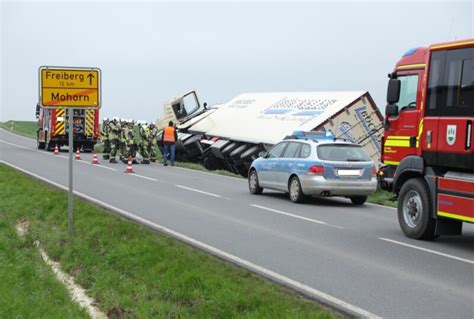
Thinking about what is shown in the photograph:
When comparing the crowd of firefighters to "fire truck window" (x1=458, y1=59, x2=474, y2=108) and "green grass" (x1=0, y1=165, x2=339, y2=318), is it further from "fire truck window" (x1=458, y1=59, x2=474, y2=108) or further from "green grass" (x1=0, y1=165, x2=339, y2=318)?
"fire truck window" (x1=458, y1=59, x2=474, y2=108)

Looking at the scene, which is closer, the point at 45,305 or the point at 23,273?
the point at 45,305

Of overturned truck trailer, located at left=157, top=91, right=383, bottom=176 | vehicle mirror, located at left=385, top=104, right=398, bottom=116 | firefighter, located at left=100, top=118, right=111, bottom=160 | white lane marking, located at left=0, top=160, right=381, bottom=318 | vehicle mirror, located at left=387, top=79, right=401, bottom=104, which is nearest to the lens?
white lane marking, located at left=0, top=160, right=381, bottom=318

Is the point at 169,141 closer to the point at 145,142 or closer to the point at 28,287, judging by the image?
the point at 145,142

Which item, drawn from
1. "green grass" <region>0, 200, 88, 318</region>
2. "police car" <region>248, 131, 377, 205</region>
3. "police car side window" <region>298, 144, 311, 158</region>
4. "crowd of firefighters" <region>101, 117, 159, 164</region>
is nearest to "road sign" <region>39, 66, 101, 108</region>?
"green grass" <region>0, 200, 88, 318</region>

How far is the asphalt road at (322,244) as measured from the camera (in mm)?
7113

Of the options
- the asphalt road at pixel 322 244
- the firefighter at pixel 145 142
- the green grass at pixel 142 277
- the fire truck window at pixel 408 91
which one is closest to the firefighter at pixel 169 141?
the firefighter at pixel 145 142

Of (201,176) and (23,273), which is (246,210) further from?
(201,176)

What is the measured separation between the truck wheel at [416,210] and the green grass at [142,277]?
368 centimetres

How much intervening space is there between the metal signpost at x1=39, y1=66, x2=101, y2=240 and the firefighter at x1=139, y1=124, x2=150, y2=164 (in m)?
19.4

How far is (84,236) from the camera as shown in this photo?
10727 mm

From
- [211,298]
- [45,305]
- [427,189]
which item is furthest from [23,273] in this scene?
[427,189]

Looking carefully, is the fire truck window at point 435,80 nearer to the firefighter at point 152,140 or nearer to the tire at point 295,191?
the tire at point 295,191

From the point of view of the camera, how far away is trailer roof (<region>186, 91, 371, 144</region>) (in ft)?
77.2

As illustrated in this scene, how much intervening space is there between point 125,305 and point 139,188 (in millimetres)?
11694
